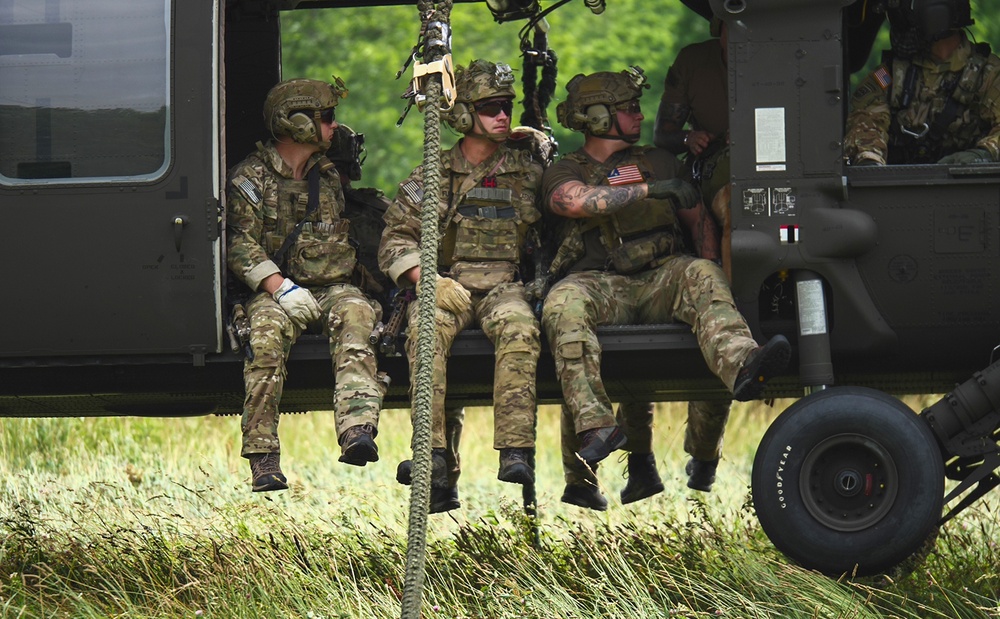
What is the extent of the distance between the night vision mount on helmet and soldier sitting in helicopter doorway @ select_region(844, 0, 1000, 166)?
1531 millimetres

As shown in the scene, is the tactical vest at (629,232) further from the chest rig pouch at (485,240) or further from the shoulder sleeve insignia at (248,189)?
the shoulder sleeve insignia at (248,189)

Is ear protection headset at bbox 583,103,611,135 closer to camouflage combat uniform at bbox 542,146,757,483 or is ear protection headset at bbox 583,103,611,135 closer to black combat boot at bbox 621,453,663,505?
camouflage combat uniform at bbox 542,146,757,483

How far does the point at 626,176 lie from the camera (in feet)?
22.6

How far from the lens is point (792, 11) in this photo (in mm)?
6352

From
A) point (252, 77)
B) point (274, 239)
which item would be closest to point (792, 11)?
point (274, 239)

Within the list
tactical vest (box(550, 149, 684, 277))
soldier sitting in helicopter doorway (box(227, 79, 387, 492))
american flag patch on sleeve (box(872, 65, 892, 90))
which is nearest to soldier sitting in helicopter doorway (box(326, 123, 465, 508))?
soldier sitting in helicopter doorway (box(227, 79, 387, 492))

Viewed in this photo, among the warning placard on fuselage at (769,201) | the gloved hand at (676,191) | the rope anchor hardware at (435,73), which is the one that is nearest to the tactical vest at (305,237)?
the gloved hand at (676,191)

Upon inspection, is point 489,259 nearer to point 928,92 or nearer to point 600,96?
point 600,96

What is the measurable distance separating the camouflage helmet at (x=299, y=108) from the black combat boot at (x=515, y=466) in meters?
1.75

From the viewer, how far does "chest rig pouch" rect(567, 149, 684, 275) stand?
269 inches

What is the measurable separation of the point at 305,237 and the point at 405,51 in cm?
1499

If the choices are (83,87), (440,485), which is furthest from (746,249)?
(83,87)

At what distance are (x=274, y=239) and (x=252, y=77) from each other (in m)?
1.58

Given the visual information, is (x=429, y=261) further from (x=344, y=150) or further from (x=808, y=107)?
(x=344, y=150)
